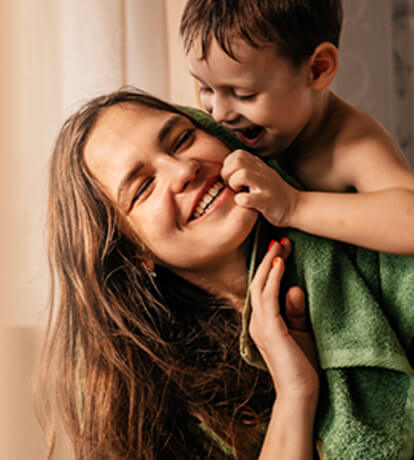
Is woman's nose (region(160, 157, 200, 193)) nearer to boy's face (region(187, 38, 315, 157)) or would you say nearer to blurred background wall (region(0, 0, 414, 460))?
boy's face (region(187, 38, 315, 157))

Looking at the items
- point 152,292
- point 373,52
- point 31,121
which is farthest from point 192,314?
point 373,52

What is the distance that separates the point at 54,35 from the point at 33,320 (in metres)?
0.55

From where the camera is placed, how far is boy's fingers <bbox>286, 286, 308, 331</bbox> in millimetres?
884

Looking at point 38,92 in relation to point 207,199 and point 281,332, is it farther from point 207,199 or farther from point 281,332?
point 281,332

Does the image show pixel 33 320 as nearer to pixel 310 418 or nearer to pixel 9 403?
pixel 9 403

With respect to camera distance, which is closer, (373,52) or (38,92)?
(38,92)

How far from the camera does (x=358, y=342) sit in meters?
0.83

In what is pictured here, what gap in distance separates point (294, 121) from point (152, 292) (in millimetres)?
394

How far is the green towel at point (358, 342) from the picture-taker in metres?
0.80

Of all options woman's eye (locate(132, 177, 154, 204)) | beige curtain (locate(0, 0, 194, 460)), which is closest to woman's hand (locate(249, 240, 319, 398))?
woman's eye (locate(132, 177, 154, 204))

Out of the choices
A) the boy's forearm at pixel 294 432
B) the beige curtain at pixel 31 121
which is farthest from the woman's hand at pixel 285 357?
the beige curtain at pixel 31 121

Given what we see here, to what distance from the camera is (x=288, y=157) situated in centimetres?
105

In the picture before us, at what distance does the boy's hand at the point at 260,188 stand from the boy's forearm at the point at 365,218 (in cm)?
2

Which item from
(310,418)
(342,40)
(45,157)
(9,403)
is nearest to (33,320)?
(9,403)
